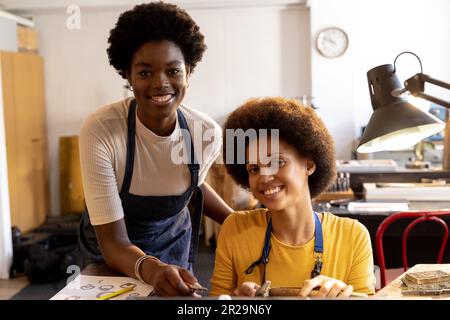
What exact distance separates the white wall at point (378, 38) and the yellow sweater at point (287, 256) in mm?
185

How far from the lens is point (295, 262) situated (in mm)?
865

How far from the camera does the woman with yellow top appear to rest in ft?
2.77

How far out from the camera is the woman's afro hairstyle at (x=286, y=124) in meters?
0.85

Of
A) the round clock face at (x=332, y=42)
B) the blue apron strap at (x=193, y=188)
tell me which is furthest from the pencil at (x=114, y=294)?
the round clock face at (x=332, y=42)

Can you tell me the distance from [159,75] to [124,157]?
16cm

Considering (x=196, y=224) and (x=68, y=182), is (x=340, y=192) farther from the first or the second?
(x=68, y=182)

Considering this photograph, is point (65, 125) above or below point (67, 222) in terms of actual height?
above

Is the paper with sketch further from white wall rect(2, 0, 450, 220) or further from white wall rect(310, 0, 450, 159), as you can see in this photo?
white wall rect(310, 0, 450, 159)

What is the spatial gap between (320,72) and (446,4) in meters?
0.31

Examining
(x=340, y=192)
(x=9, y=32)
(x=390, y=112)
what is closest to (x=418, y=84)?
(x=390, y=112)

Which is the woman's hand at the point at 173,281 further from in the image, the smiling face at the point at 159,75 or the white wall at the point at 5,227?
the white wall at the point at 5,227
